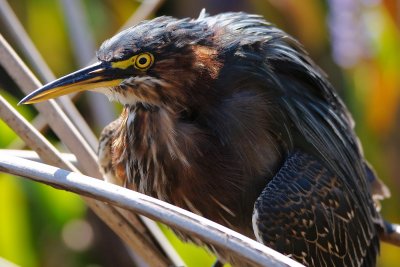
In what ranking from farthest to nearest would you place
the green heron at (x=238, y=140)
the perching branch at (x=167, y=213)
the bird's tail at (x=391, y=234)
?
1. the bird's tail at (x=391, y=234)
2. the green heron at (x=238, y=140)
3. the perching branch at (x=167, y=213)

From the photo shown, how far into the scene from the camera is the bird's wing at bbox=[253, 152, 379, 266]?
2.45 meters

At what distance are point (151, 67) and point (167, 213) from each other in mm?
740

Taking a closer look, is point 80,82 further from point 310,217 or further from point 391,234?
point 391,234

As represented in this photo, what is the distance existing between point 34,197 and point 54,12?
94cm

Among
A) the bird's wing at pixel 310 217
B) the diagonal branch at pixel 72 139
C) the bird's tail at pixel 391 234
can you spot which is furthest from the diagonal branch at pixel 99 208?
the bird's tail at pixel 391 234

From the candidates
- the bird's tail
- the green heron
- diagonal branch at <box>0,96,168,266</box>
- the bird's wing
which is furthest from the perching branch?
the bird's tail

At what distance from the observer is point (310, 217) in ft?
8.28

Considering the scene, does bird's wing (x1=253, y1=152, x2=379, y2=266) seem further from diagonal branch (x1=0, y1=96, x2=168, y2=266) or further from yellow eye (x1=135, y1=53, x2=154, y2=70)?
yellow eye (x1=135, y1=53, x2=154, y2=70)

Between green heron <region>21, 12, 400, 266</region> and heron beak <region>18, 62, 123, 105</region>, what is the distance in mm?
35

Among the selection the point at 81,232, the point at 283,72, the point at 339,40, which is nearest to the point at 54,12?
the point at 81,232

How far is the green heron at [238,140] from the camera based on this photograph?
7.89ft

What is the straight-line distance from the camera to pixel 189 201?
2.54 m

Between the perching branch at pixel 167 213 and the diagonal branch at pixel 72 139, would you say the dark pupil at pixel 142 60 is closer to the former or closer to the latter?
the diagonal branch at pixel 72 139

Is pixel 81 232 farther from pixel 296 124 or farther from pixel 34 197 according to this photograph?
pixel 296 124
